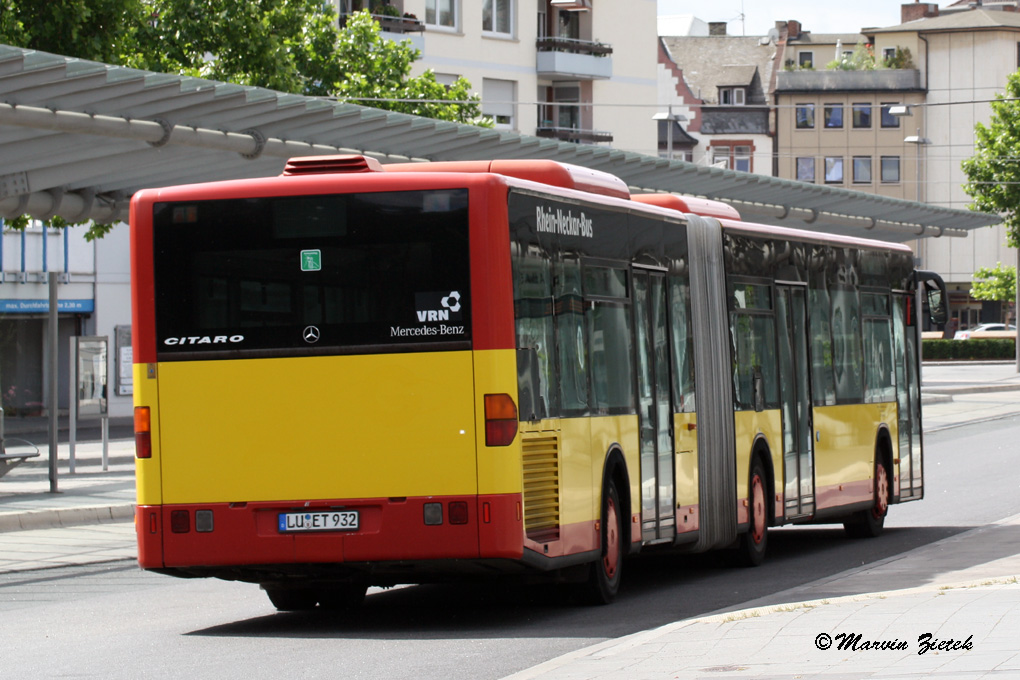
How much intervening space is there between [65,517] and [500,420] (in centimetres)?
1021

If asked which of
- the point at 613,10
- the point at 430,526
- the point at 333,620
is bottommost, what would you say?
the point at 333,620

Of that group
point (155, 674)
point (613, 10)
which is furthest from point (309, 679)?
point (613, 10)

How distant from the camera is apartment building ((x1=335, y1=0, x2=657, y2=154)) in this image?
61.5 meters

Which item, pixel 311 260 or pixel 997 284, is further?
pixel 997 284

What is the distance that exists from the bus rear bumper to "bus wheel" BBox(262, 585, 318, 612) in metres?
1.56

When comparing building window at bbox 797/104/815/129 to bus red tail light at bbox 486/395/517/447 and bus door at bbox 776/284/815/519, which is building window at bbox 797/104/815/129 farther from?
bus red tail light at bbox 486/395/517/447

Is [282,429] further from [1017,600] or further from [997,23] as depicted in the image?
[997,23]

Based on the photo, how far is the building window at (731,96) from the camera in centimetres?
10144

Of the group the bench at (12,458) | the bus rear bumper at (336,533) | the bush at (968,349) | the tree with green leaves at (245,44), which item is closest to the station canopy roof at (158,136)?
the bench at (12,458)

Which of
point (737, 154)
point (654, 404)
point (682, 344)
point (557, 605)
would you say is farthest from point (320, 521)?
point (737, 154)

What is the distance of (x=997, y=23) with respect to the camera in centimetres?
10106

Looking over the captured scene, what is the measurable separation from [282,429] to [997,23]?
97102 millimetres

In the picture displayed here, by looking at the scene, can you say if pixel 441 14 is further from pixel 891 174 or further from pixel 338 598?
pixel 338 598

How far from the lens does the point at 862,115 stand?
10006 cm
